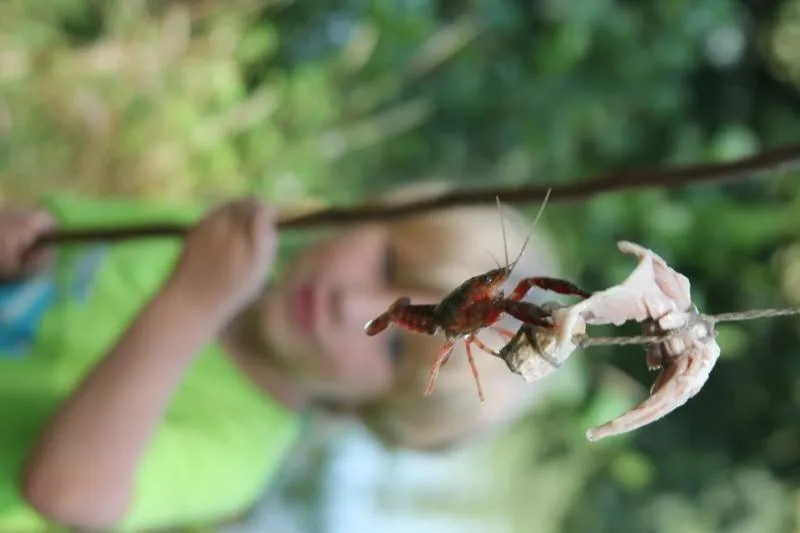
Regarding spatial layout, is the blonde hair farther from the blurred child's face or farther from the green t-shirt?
the green t-shirt

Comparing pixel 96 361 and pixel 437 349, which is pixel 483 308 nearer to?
pixel 437 349

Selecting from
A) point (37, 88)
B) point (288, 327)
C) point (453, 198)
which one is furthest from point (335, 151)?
point (453, 198)

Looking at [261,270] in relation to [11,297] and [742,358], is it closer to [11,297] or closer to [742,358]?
[11,297]

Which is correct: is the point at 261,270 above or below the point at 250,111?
above

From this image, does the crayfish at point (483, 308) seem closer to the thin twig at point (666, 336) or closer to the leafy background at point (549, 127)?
the thin twig at point (666, 336)

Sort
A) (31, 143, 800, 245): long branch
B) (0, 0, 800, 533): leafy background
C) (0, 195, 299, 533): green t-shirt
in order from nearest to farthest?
(31, 143, 800, 245): long branch, (0, 195, 299, 533): green t-shirt, (0, 0, 800, 533): leafy background

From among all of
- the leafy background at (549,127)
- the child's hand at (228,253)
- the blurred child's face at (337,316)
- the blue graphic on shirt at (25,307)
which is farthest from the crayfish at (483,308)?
the leafy background at (549,127)

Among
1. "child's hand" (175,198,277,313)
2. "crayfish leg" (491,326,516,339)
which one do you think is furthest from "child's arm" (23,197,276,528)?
"crayfish leg" (491,326,516,339)
